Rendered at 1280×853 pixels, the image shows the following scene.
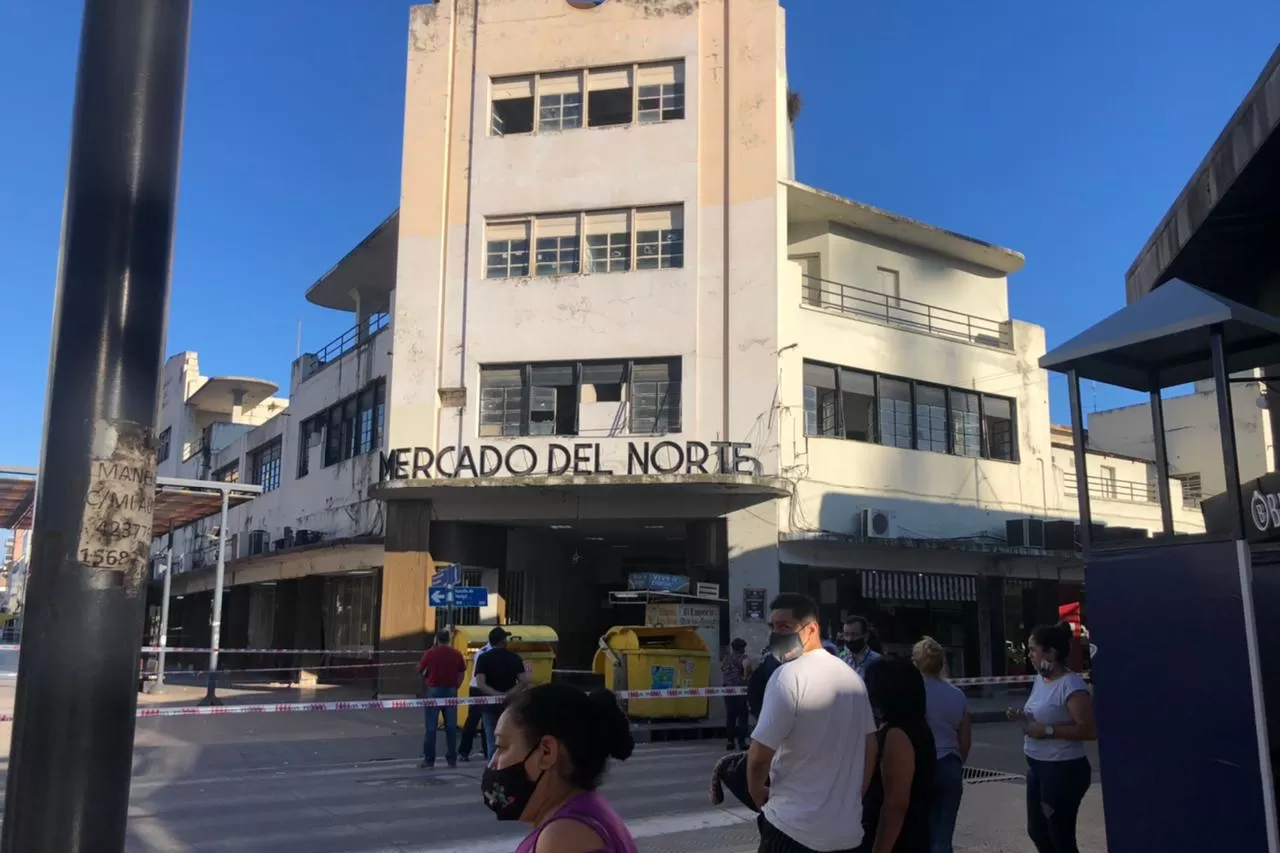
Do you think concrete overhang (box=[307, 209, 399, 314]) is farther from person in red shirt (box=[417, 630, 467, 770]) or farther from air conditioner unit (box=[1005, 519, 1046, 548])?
air conditioner unit (box=[1005, 519, 1046, 548])

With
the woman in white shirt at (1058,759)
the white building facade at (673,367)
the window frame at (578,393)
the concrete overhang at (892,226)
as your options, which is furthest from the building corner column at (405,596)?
the woman in white shirt at (1058,759)

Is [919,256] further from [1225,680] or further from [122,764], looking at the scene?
[122,764]

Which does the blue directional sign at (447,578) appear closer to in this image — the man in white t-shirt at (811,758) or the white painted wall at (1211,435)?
the white painted wall at (1211,435)

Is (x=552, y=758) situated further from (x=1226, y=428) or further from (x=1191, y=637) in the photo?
(x=1226, y=428)

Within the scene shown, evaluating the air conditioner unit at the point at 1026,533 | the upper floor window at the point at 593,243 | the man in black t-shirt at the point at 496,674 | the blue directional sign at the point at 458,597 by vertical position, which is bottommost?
the man in black t-shirt at the point at 496,674

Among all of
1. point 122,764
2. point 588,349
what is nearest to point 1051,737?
point 122,764

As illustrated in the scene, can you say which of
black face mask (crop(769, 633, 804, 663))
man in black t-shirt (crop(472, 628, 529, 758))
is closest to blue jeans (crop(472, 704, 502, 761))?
man in black t-shirt (crop(472, 628, 529, 758))

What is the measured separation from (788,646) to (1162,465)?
3.49 metres

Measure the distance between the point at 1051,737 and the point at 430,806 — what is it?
19.7ft

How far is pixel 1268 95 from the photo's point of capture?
668cm

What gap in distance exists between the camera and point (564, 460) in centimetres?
2005

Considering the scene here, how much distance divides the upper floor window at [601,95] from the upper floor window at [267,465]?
→ 1318cm

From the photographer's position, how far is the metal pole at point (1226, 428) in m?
5.47

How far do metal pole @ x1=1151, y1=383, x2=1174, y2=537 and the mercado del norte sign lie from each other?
1226cm
